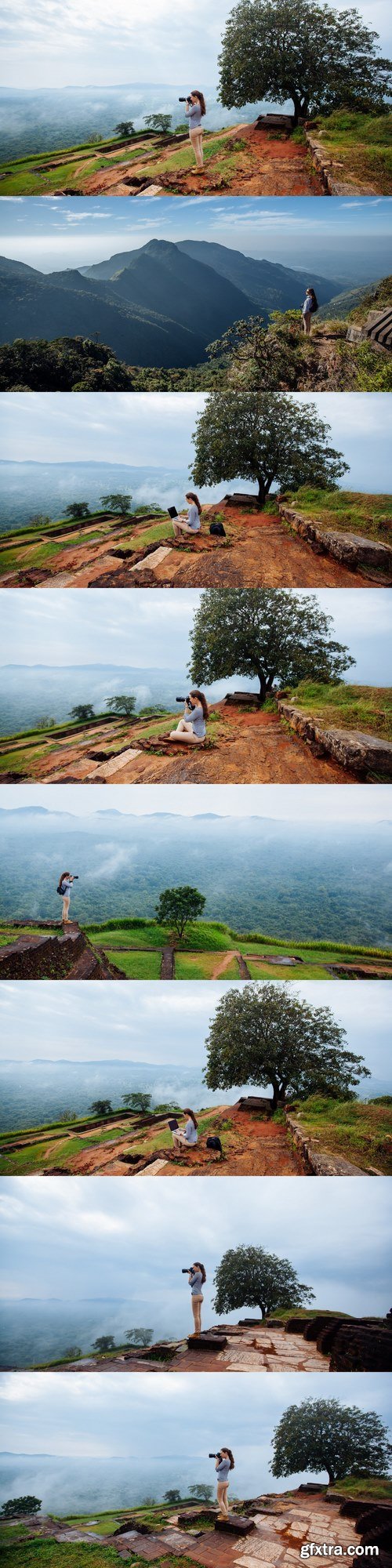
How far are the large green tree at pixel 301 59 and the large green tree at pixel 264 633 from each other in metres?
3.26

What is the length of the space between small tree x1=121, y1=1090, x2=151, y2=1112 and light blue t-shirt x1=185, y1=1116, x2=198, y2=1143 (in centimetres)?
32

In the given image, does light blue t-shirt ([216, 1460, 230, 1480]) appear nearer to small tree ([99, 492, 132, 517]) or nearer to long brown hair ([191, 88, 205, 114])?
small tree ([99, 492, 132, 517])

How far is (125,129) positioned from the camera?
7.88 m

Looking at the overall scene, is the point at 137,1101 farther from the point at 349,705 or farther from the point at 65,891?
the point at 349,705

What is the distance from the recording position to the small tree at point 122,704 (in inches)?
298

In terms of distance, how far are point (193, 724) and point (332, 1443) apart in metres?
4.39

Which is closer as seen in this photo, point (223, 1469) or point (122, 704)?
point (223, 1469)

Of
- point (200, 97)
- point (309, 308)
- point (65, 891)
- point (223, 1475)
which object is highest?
point (200, 97)

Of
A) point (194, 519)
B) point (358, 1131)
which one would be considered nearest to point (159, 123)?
point (194, 519)

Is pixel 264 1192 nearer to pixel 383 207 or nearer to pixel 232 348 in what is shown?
pixel 232 348

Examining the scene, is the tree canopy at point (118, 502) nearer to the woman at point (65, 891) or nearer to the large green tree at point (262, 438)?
the large green tree at point (262, 438)

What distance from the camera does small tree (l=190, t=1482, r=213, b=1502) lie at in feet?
23.2

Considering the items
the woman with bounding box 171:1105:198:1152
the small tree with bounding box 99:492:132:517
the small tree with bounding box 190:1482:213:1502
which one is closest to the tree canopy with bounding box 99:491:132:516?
the small tree with bounding box 99:492:132:517

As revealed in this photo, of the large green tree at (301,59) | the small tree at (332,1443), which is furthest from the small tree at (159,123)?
the small tree at (332,1443)
